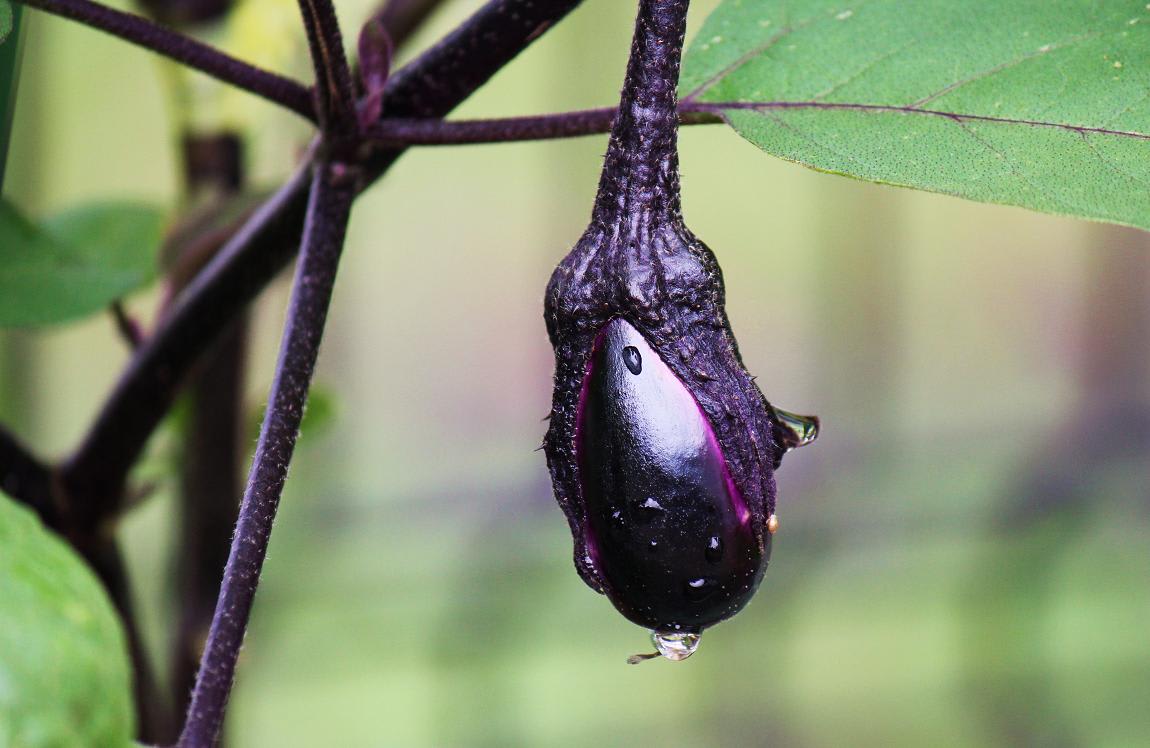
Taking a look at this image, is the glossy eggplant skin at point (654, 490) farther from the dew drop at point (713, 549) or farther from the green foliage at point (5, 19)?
the green foliage at point (5, 19)

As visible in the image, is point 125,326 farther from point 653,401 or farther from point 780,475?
point 780,475

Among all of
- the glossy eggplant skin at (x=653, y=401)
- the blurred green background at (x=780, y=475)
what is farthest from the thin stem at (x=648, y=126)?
the blurred green background at (x=780, y=475)

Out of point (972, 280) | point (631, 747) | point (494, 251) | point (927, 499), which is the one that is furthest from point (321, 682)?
point (972, 280)

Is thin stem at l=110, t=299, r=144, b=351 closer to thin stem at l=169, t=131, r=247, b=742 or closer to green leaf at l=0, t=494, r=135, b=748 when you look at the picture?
thin stem at l=169, t=131, r=247, b=742

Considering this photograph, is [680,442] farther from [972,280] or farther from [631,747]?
[972,280]

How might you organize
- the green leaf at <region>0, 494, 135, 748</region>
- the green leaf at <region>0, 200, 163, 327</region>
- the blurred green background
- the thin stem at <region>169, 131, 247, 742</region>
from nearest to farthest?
the green leaf at <region>0, 494, 135, 748</region>, the green leaf at <region>0, 200, 163, 327</region>, the thin stem at <region>169, 131, 247, 742</region>, the blurred green background

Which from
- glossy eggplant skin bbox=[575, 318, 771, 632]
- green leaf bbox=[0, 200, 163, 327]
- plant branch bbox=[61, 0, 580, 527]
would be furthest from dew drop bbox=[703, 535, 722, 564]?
green leaf bbox=[0, 200, 163, 327]

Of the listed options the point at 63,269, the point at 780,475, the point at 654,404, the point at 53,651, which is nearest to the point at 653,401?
the point at 654,404
